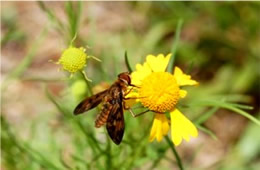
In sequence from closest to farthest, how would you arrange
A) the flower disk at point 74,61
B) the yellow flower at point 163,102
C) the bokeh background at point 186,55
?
the flower disk at point 74,61 → the yellow flower at point 163,102 → the bokeh background at point 186,55

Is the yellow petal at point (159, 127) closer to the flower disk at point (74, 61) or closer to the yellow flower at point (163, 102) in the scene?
the yellow flower at point (163, 102)

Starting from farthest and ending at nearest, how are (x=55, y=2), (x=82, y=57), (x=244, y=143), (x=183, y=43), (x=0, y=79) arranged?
1. (x=55, y=2)
2. (x=183, y=43)
3. (x=0, y=79)
4. (x=244, y=143)
5. (x=82, y=57)

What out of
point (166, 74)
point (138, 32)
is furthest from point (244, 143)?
point (166, 74)

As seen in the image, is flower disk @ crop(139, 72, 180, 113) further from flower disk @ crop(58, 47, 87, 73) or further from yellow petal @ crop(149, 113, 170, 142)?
flower disk @ crop(58, 47, 87, 73)

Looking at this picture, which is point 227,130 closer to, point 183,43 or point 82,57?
point 183,43

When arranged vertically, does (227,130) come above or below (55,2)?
below

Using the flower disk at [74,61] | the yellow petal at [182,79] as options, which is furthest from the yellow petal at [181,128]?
the flower disk at [74,61]
